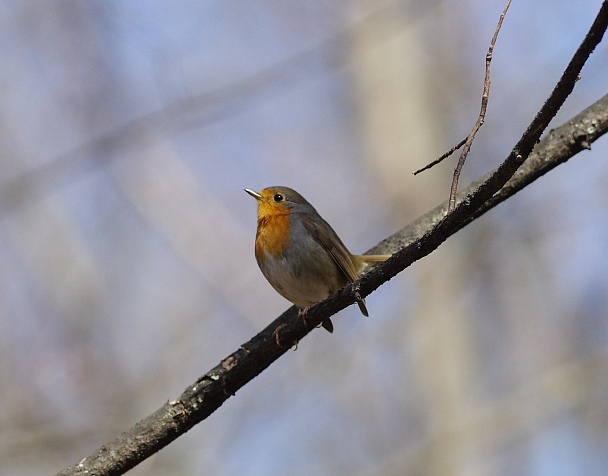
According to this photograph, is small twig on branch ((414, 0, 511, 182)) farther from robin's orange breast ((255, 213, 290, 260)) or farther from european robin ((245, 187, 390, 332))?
robin's orange breast ((255, 213, 290, 260))

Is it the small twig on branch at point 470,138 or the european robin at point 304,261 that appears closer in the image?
the small twig on branch at point 470,138

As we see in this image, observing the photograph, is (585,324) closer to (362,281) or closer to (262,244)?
(262,244)

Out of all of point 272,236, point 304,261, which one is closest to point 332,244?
point 304,261

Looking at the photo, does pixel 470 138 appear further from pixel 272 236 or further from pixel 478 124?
pixel 272 236

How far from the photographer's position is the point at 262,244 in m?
4.55

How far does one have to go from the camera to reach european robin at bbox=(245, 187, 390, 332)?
438 centimetres

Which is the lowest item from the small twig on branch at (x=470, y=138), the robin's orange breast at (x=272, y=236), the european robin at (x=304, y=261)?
the small twig on branch at (x=470, y=138)

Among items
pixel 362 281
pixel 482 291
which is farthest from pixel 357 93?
pixel 362 281

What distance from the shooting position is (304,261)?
4414 millimetres

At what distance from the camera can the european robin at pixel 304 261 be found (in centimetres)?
438

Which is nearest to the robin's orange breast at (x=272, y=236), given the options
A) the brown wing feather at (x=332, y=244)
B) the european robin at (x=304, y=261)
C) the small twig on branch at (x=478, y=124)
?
the european robin at (x=304, y=261)

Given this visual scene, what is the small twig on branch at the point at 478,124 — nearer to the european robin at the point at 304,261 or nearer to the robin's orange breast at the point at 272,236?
the european robin at the point at 304,261

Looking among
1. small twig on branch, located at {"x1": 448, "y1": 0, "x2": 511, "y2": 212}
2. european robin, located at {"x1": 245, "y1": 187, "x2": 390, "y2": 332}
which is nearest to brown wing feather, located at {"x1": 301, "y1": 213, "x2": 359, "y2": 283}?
european robin, located at {"x1": 245, "y1": 187, "x2": 390, "y2": 332}

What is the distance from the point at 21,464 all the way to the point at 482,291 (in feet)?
15.0
